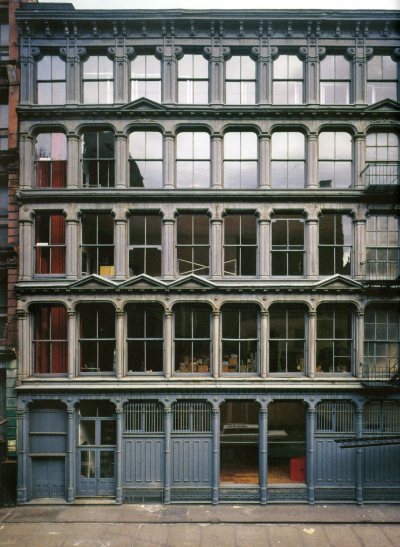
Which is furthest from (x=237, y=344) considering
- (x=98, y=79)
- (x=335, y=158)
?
(x=98, y=79)

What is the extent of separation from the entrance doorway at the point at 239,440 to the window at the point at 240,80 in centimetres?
1169

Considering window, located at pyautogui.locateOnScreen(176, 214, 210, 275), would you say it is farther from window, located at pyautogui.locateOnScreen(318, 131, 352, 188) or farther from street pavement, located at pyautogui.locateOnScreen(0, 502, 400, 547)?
street pavement, located at pyautogui.locateOnScreen(0, 502, 400, 547)

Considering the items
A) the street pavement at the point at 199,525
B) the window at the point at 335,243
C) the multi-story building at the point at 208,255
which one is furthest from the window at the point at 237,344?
the street pavement at the point at 199,525

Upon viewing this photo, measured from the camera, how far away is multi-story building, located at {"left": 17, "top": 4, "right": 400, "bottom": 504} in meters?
15.5

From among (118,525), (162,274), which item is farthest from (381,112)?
(118,525)

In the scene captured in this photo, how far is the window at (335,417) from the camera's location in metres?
15.7

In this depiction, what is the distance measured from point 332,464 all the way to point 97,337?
10.1m

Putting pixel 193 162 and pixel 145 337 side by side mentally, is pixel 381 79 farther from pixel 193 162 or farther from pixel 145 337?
pixel 145 337

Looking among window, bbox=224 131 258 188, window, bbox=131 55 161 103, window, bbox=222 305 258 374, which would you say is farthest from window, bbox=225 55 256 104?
window, bbox=222 305 258 374

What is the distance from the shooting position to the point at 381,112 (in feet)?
51.4

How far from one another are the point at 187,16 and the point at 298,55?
4445mm

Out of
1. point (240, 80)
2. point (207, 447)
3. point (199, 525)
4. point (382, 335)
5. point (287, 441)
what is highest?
point (240, 80)

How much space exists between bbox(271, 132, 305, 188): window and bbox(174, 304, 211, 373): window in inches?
226

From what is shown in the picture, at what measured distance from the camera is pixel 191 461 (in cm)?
1552
